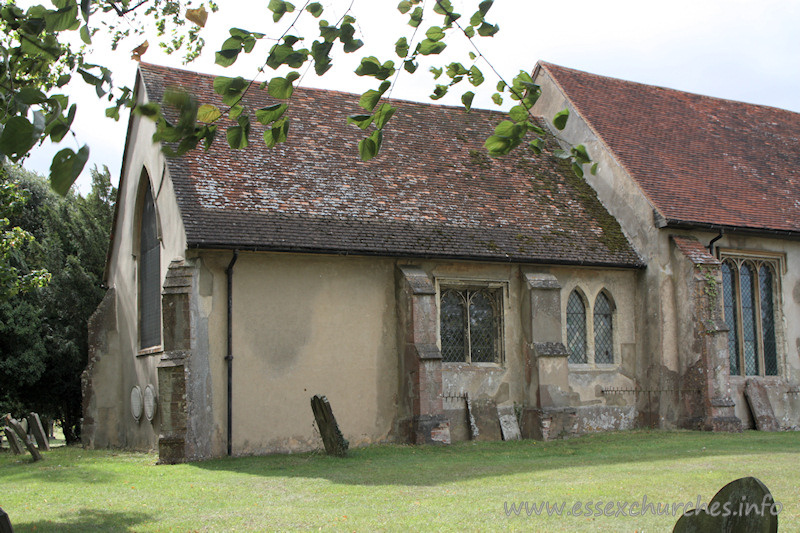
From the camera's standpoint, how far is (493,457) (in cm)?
1602

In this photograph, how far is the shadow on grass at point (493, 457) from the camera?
1360cm

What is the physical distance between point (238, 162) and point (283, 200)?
1610 mm

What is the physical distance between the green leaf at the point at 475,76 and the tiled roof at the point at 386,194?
39.3ft

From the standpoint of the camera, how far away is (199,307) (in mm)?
17672

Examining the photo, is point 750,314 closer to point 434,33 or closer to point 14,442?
point 14,442

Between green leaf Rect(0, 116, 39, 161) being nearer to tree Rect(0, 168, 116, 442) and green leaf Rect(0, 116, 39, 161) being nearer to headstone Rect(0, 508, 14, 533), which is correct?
headstone Rect(0, 508, 14, 533)

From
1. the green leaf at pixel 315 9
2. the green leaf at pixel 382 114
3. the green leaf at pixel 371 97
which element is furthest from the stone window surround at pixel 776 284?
the green leaf at pixel 315 9

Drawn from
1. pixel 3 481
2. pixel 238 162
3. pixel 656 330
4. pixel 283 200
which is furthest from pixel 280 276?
pixel 656 330

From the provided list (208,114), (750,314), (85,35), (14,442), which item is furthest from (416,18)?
(750,314)

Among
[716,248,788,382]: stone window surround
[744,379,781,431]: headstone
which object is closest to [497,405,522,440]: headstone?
[744,379,781,431]: headstone

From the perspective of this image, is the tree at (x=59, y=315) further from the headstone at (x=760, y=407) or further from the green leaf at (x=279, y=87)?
the green leaf at (x=279, y=87)

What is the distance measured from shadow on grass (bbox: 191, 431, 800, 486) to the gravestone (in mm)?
981

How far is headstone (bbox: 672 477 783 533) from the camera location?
5177 mm

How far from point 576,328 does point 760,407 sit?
5.01 m
